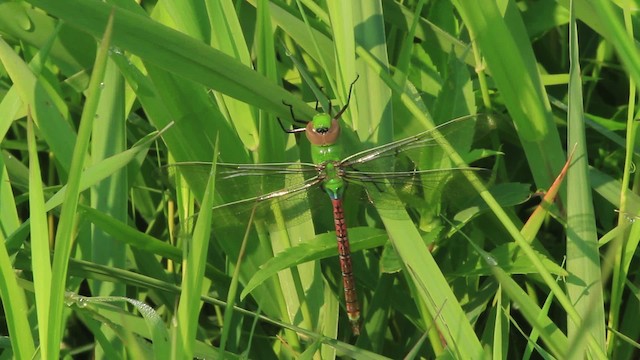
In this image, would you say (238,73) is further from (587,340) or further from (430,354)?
(430,354)

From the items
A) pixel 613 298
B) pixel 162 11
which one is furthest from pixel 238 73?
pixel 613 298

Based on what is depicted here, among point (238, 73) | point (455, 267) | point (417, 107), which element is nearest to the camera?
point (238, 73)

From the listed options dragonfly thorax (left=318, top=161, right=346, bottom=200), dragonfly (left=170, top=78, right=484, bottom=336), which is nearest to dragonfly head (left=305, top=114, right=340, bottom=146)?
dragonfly (left=170, top=78, right=484, bottom=336)

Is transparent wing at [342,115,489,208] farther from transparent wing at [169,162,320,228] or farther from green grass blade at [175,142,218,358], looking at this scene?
green grass blade at [175,142,218,358]

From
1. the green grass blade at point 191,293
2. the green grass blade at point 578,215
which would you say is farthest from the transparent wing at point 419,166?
the green grass blade at point 191,293

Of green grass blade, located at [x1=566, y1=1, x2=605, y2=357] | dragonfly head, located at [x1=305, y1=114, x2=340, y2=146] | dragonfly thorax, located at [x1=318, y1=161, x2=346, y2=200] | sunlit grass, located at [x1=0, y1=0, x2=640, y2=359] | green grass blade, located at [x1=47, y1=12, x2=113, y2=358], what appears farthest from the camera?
dragonfly thorax, located at [x1=318, y1=161, x2=346, y2=200]

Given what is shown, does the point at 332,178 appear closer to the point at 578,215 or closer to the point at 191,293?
the point at 578,215

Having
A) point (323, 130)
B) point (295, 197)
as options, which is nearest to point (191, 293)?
point (323, 130)

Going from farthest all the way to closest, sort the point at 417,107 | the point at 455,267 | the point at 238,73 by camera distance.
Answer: the point at 455,267, the point at 417,107, the point at 238,73
